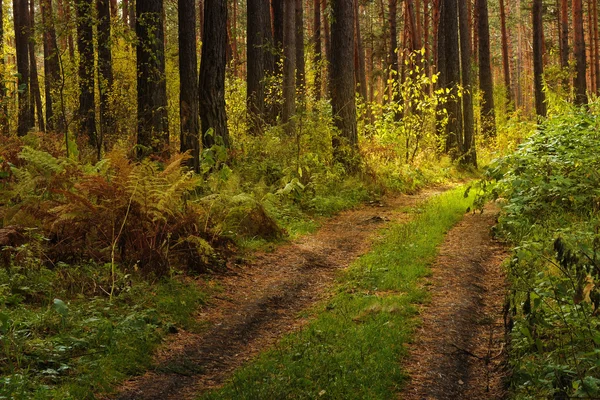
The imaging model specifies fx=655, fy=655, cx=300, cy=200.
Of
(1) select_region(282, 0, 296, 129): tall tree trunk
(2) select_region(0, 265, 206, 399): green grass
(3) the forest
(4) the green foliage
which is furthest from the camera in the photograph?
(1) select_region(282, 0, 296, 129): tall tree trunk

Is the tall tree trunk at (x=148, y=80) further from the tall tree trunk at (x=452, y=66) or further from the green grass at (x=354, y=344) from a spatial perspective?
the tall tree trunk at (x=452, y=66)

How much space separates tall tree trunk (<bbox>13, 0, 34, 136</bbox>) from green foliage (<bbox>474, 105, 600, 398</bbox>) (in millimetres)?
14178

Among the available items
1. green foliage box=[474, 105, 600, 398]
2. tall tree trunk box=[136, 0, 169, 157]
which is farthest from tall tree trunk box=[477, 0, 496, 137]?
tall tree trunk box=[136, 0, 169, 157]

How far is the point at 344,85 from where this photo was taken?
16.3 m

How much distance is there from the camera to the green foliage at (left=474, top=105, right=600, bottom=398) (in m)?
4.75

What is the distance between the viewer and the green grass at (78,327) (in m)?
4.95

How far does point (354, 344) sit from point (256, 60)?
1289 cm

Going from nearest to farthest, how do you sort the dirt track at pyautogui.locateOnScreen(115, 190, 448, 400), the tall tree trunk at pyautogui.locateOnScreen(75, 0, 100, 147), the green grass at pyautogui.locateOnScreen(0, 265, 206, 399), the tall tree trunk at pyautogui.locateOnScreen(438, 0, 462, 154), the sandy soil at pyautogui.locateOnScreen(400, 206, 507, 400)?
the green grass at pyautogui.locateOnScreen(0, 265, 206, 399)
the sandy soil at pyautogui.locateOnScreen(400, 206, 507, 400)
the dirt track at pyautogui.locateOnScreen(115, 190, 448, 400)
the tall tree trunk at pyautogui.locateOnScreen(75, 0, 100, 147)
the tall tree trunk at pyautogui.locateOnScreen(438, 0, 462, 154)

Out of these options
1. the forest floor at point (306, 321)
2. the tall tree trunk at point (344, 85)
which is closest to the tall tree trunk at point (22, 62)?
the tall tree trunk at point (344, 85)

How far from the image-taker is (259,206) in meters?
10.5

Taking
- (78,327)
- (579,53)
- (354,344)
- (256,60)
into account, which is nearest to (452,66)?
(256,60)

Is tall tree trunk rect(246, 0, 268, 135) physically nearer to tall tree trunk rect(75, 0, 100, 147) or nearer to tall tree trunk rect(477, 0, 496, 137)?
tall tree trunk rect(75, 0, 100, 147)

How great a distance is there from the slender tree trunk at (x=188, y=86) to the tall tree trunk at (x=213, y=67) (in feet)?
0.98

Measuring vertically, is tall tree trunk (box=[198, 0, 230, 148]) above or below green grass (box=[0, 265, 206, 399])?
above
